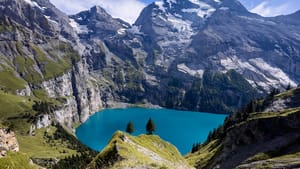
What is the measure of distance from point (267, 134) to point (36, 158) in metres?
128

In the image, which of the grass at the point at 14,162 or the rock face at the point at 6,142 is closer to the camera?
the grass at the point at 14,162

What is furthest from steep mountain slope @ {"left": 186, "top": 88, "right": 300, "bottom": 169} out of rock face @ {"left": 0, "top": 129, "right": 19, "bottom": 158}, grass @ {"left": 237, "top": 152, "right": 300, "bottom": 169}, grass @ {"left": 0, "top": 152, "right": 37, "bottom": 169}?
rock face @ {"left": 0, "top": 129, "right": 19, "bottom": 158}

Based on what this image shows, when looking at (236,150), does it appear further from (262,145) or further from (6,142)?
(6,142)

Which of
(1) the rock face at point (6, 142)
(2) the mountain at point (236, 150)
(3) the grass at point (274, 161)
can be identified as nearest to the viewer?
(2) the mountain at point (236, 150)

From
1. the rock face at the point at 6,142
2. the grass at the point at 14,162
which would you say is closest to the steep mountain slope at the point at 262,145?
the grass at the point at 14,162

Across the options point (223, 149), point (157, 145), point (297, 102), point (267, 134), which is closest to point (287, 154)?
point (267, 134)

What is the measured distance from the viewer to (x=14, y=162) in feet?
196

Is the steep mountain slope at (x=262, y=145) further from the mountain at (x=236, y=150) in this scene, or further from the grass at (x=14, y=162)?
the grass at (x=14, y=162)

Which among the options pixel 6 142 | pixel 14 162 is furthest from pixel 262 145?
pixel 6 142

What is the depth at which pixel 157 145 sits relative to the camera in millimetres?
82938

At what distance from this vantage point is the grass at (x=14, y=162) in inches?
2208

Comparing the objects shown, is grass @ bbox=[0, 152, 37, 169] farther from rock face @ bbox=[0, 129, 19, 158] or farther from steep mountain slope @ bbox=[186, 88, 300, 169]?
steep mountain slope @ bbox=[186, 88, 300, 169]

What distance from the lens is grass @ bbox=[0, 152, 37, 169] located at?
5609cm

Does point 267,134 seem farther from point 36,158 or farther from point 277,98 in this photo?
point 36,158
